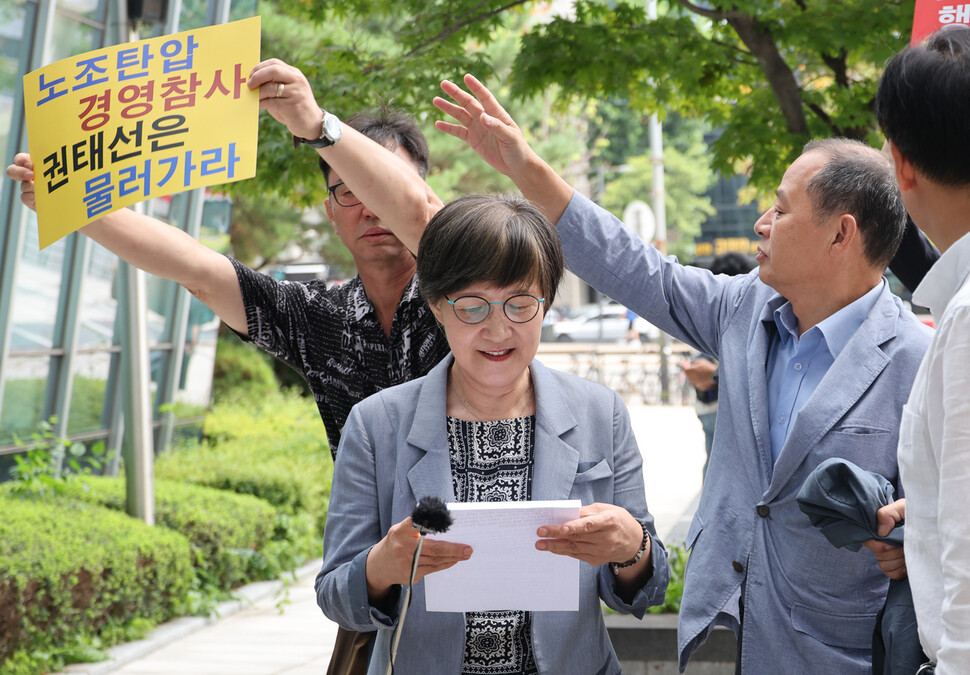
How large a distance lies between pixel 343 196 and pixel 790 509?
1363 mm

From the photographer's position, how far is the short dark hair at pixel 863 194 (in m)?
2.45

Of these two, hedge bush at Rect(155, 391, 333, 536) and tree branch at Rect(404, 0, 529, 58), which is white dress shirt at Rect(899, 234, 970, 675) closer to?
tree branch at Rect(404, 0, 529, 58)

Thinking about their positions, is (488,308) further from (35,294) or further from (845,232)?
(35,294)

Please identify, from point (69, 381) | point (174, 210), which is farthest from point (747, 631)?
point (174, 210)

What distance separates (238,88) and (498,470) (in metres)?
1.09

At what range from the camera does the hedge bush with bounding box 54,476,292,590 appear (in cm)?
745

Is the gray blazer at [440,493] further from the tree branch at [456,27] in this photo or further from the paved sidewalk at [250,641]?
the paved sidewalk at [250,641]

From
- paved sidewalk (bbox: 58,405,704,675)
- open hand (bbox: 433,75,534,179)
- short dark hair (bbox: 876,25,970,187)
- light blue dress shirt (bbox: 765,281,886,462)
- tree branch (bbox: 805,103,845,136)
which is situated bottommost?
paved sidewalk (bbox: 58,405,704,675)

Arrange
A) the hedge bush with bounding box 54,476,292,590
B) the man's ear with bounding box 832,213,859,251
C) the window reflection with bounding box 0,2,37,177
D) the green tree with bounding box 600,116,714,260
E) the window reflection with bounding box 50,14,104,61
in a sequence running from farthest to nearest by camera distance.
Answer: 1. the green tree with bounding box 600,116,714,260
2. the window reflection with bounding box 50,14,104,61
3. the window reflection with bounding box 0,2,37,177
4. the hedge bush with bounding box 54,476,292,590
5. the man's ear with bounding box 832,213,859,251

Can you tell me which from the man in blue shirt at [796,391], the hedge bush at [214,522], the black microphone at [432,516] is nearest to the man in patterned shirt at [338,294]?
the man in blue shirt at [796,391]

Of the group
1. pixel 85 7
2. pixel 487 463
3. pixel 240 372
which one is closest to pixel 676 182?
pixel 240 372

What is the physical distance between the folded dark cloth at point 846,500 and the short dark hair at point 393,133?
1363 mm

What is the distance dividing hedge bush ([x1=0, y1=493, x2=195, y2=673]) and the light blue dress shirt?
4279mm

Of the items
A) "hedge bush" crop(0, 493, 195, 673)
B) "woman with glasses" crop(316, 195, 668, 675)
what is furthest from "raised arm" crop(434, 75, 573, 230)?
"hedge bush" crop(0, 493, 195, 673)
